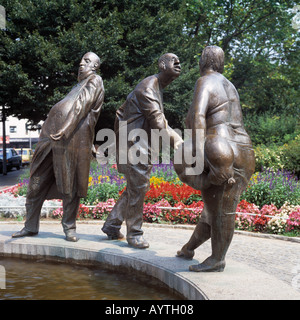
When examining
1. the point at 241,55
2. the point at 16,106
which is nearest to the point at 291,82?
the point at 241,55

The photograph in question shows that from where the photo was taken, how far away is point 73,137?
5879mm

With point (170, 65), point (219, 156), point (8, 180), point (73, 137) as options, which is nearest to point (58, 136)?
point (73, 137)

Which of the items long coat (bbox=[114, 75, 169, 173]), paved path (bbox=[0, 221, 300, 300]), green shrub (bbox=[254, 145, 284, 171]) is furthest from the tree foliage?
long coat (bbox=[114, 75, 169, 173])

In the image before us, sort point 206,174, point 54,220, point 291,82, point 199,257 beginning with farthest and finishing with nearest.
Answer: point 291,82
point 54,220
point 199,257
point 206,174

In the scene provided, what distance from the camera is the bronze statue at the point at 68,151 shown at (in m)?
5.79

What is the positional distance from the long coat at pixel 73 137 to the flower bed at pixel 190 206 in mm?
2927

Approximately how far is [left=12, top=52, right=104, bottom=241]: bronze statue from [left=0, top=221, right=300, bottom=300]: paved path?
1.35ft

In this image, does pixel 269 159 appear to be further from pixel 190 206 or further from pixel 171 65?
pixel 171 65

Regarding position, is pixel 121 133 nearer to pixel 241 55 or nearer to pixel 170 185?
pixel 170 185

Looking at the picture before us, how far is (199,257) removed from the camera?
4988mm

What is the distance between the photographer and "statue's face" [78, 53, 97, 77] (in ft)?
20.2

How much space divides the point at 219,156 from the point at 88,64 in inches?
117
